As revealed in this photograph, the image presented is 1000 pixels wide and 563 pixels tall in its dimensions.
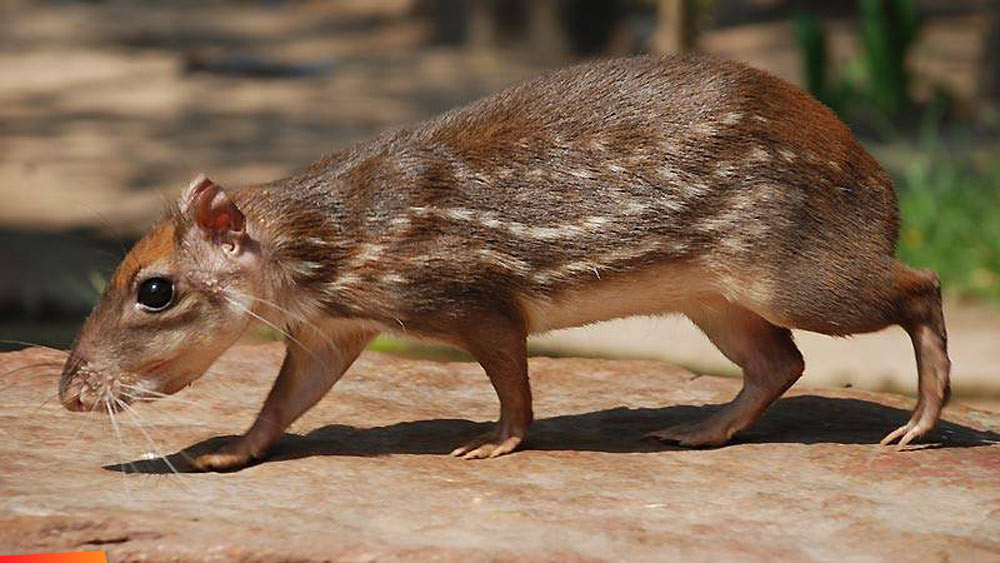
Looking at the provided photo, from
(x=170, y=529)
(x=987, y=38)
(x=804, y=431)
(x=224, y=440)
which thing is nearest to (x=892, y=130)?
(x=987, y=38)

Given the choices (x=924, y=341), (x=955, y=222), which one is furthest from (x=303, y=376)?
(x=955, y=222)

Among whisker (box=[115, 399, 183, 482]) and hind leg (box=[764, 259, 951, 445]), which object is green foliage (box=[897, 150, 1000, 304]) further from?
whisker (box=[115, 399, 183, 482])

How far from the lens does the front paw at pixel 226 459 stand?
204 inches

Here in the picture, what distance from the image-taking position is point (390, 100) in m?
15.5

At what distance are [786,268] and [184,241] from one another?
179 cm

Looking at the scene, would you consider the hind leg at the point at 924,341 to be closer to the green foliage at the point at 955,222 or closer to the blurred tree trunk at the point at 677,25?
the green foliage at the point at 955,222

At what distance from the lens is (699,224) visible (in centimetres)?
521

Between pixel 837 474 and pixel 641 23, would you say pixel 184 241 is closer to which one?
pixel 837 474

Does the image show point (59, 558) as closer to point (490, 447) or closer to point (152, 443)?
point (152, 443)

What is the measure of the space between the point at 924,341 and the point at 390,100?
10.5 metres

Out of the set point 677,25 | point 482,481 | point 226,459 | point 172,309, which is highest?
point 677,25

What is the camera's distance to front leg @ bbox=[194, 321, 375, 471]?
5.28m

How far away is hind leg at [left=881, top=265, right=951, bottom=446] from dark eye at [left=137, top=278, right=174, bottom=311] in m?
2.19

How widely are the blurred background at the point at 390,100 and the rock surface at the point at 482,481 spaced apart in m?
2.68
